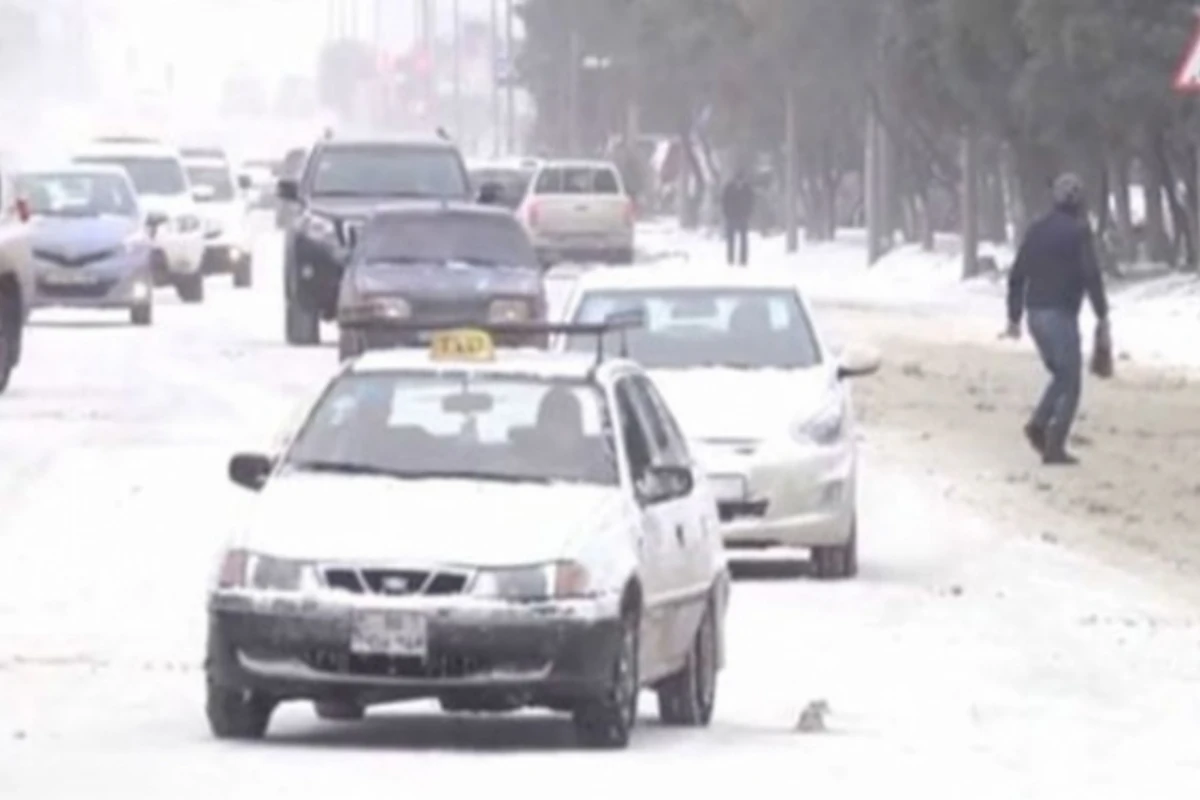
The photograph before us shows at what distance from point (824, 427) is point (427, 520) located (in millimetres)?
8394

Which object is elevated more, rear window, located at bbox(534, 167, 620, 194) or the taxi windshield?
the taxi windshield

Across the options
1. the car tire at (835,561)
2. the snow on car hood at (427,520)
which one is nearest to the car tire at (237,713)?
the snow on car hood at (427,520)

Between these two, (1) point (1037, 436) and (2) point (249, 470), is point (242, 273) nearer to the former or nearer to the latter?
(1) point (1037, 436)

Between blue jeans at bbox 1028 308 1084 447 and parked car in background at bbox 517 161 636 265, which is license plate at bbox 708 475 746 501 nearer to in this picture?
blue jeans at bbox 1028 308 1084 447

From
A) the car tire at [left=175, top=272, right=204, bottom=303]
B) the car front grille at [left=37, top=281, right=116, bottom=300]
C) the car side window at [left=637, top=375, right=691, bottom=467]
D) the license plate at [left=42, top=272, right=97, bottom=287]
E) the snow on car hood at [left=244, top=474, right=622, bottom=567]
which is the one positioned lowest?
the car tire at [left=175, top=272, right=204, bottom=303]

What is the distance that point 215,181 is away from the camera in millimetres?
67875

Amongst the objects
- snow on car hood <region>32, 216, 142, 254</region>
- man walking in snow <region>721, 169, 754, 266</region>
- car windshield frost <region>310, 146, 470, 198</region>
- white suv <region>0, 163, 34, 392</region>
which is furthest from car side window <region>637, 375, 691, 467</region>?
man walking in snow <region>721, 169, 754, 266</region>

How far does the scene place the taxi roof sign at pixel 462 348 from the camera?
17094 mm

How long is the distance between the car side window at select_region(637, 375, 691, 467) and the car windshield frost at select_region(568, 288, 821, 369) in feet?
22.1

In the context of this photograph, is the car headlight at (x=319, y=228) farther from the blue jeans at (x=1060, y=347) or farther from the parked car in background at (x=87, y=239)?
the blue jeans at (x=1060, y=347)

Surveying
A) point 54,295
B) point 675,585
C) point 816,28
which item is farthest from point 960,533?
point 816,28

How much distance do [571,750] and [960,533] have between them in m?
11.1

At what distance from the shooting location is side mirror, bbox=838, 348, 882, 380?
2483cm

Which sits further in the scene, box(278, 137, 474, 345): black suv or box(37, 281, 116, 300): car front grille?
box(37, 281, 116, 300): car front grille
